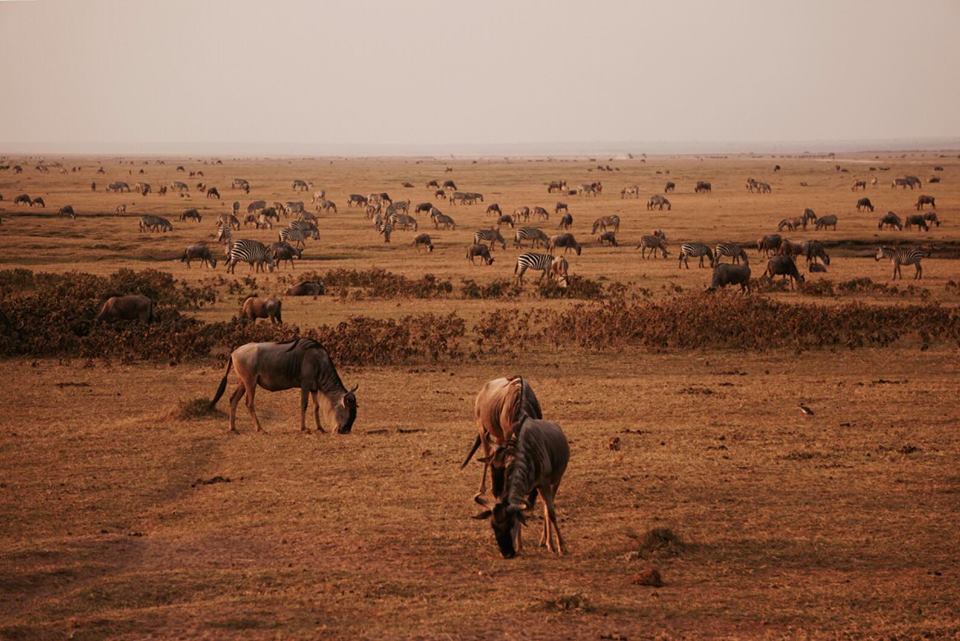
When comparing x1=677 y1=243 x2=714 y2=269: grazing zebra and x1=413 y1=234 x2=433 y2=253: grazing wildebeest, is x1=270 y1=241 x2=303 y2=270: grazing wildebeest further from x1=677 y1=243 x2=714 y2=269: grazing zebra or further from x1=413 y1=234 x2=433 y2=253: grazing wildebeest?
x1=677 y1=243 x2=714 y2=269: grazing zebra

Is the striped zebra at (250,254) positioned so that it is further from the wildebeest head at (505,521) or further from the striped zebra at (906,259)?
the wildebeest head at (505,521)

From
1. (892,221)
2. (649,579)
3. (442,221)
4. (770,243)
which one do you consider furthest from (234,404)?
(892,221)

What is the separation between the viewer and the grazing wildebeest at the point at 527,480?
9961 mm

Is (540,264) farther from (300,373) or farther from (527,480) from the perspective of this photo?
(527,480)

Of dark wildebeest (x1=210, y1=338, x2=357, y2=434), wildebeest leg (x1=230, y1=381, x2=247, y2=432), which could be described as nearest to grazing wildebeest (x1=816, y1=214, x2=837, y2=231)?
dark wildebeest (x1=210, y1=338, x2=357, y2=434)

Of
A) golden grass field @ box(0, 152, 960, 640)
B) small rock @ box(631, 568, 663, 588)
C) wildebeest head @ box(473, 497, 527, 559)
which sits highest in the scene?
wildebeest head @ box(473, 497, 527, 559)

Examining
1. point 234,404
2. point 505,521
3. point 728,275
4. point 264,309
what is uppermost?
point 728,275

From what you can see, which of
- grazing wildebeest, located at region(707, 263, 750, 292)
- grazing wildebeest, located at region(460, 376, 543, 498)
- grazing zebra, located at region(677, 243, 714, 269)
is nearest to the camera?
grazing wildebeest, located at region(460, 376, 543, 498)

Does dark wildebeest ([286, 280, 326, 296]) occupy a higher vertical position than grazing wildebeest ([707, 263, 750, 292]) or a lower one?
lower

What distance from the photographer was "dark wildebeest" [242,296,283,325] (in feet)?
83.9

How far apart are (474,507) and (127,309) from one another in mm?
14857

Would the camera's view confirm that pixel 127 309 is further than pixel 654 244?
No

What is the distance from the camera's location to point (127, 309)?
24.3 metres

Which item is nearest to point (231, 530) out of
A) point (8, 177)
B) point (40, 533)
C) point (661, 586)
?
point (40, 533)
